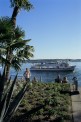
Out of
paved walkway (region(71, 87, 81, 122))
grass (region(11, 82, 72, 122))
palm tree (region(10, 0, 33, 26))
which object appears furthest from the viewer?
palm tree (region(10, 0, 33, 26))

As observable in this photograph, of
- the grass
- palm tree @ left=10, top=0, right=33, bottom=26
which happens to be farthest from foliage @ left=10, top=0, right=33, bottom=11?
the grass

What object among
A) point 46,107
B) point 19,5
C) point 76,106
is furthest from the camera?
point 19,5

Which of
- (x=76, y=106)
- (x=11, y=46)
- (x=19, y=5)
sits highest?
(x=19, y=5)

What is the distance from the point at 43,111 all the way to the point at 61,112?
80cm

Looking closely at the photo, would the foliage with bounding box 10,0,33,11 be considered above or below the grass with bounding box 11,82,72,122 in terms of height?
above

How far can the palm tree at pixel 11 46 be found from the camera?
1406 centimetres

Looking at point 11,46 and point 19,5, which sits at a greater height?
point 19,5

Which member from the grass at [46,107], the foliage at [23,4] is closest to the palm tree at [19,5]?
the foliage at [23,4]

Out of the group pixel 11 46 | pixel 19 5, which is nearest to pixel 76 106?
pixel 11 46

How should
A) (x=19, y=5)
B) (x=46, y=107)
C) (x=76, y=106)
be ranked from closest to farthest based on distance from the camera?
(x=46, y=107), (x=76, y=106), (x=19, y=5)

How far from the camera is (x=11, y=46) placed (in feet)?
50.9

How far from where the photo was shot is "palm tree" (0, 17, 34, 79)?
554 inches

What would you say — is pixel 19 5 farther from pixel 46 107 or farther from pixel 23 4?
pixel 46 107

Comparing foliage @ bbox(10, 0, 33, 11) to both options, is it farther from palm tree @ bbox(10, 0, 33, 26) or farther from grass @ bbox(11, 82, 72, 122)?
grass @ bbox(11, 82, 72, 122)
